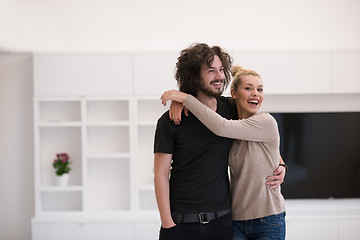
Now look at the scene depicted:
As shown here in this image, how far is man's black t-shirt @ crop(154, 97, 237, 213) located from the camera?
1759 mm

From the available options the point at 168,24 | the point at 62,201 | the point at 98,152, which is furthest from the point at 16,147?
the point at 168,24

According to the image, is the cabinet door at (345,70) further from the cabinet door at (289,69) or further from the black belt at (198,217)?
the black belt at (198,217)

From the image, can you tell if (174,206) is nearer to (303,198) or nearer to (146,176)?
(146,176)

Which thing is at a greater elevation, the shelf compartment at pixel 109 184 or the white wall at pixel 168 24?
the white wall at pixel 168 24

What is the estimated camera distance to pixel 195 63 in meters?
1.78

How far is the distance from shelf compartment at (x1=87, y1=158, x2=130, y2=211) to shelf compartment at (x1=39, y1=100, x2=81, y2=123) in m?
0.48

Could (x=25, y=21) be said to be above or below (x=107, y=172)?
above

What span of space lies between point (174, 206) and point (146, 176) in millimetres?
2162

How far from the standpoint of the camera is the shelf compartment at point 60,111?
3865 mm

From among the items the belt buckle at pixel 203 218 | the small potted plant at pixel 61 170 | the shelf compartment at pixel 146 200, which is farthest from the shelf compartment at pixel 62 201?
the belt buckle at pixel 203 218

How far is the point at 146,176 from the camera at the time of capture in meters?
3.93

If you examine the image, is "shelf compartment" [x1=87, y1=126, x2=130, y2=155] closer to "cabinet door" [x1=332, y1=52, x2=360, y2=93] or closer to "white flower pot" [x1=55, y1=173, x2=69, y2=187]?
"white flower pot" [x1=55, y1=173, x2=69, y2=187]

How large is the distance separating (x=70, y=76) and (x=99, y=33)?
598 millimetres

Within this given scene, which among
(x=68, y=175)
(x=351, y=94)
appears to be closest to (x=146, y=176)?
(x=68, y=175)
